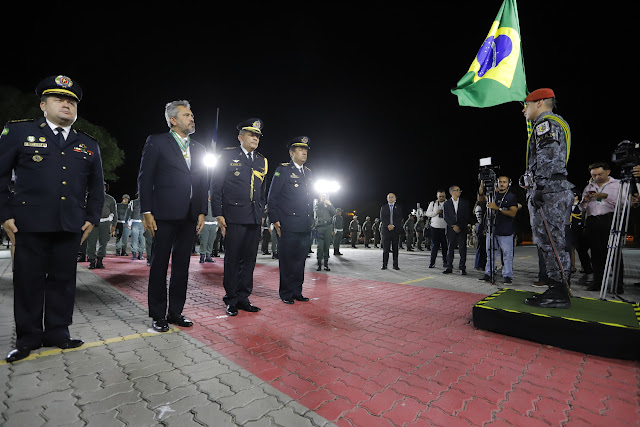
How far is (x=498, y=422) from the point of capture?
1.69 metres

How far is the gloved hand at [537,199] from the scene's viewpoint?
11.1 feet

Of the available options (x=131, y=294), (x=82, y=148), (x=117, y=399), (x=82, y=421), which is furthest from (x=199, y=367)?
(x=131, y=294)

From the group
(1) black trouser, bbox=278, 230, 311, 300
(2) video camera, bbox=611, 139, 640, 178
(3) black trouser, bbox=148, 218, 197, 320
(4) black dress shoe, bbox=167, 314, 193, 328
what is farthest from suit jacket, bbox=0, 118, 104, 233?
(2) video camera, bbox=611, 139, 640, 178

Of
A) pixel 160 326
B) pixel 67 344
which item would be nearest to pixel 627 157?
pixel 160 326

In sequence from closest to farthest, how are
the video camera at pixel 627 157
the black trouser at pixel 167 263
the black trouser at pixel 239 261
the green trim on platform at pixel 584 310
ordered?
the green trim on platform at pixel 584 310, the black trouser at pixel 167 263, the black trouser at pixel 239 261, the video camera at pixel 627 157

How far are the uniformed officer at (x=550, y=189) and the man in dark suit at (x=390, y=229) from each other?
16.7ft

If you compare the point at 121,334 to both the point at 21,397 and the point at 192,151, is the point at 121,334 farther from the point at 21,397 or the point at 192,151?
the point at 192,151

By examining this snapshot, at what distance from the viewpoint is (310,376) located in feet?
7.13

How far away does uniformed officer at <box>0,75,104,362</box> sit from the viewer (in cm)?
237

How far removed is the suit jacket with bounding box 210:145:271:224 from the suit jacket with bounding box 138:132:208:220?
63 centimetres

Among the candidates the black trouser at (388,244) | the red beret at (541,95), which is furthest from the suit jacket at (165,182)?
the black trouser at (388,244)

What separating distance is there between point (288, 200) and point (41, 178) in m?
2.73

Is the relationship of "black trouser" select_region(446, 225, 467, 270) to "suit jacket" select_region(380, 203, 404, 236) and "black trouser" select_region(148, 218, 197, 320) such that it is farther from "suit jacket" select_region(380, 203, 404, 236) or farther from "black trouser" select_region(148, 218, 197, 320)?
"black trouser" select_region(148, 218, 197, 320)

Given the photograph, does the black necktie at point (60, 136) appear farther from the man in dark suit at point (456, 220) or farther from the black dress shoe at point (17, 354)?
the man in dark suit at point (456, 220)
